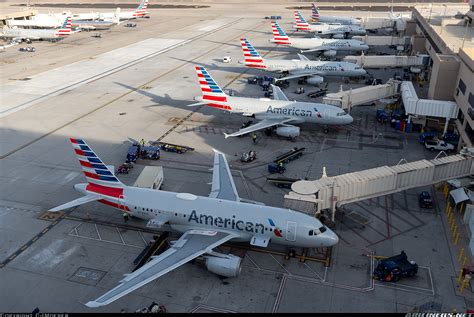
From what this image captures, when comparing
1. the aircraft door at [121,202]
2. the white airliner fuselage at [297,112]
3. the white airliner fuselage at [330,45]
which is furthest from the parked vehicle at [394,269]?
the white airliner fuselage at [330,45]

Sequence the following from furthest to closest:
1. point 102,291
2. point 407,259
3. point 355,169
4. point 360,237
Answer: point 355,169 → point 360,237 → point 407,259 → point 102,291

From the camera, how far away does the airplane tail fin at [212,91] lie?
2466 inches

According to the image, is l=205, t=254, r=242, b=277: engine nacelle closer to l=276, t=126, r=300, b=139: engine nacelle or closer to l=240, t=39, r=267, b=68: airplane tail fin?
l=276, t=126, r=300, b=139: engine nacelle

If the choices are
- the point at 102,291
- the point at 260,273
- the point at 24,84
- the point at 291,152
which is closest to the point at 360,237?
the point at 260,273

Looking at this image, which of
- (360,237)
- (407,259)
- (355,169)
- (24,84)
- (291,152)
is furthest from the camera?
(24,84)

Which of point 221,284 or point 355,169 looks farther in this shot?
point 355,169

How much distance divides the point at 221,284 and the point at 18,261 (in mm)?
17709

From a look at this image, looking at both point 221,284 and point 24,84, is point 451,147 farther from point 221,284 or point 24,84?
point 24,84

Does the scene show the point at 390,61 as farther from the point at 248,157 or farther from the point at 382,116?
the point at 248,157

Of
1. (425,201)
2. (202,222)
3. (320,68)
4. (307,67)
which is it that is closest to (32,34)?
(307,67)

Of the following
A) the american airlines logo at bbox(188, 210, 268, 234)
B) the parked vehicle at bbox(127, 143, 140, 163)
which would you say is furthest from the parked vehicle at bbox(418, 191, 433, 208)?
the parked vehicle at bbox(127, 143, 140, 163)

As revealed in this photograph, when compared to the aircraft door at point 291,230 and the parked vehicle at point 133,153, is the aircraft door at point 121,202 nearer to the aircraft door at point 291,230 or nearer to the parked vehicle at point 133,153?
the parked vehicle at point 133,153

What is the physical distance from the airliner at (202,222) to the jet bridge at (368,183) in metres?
2.79

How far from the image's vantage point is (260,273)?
34.2 metres
